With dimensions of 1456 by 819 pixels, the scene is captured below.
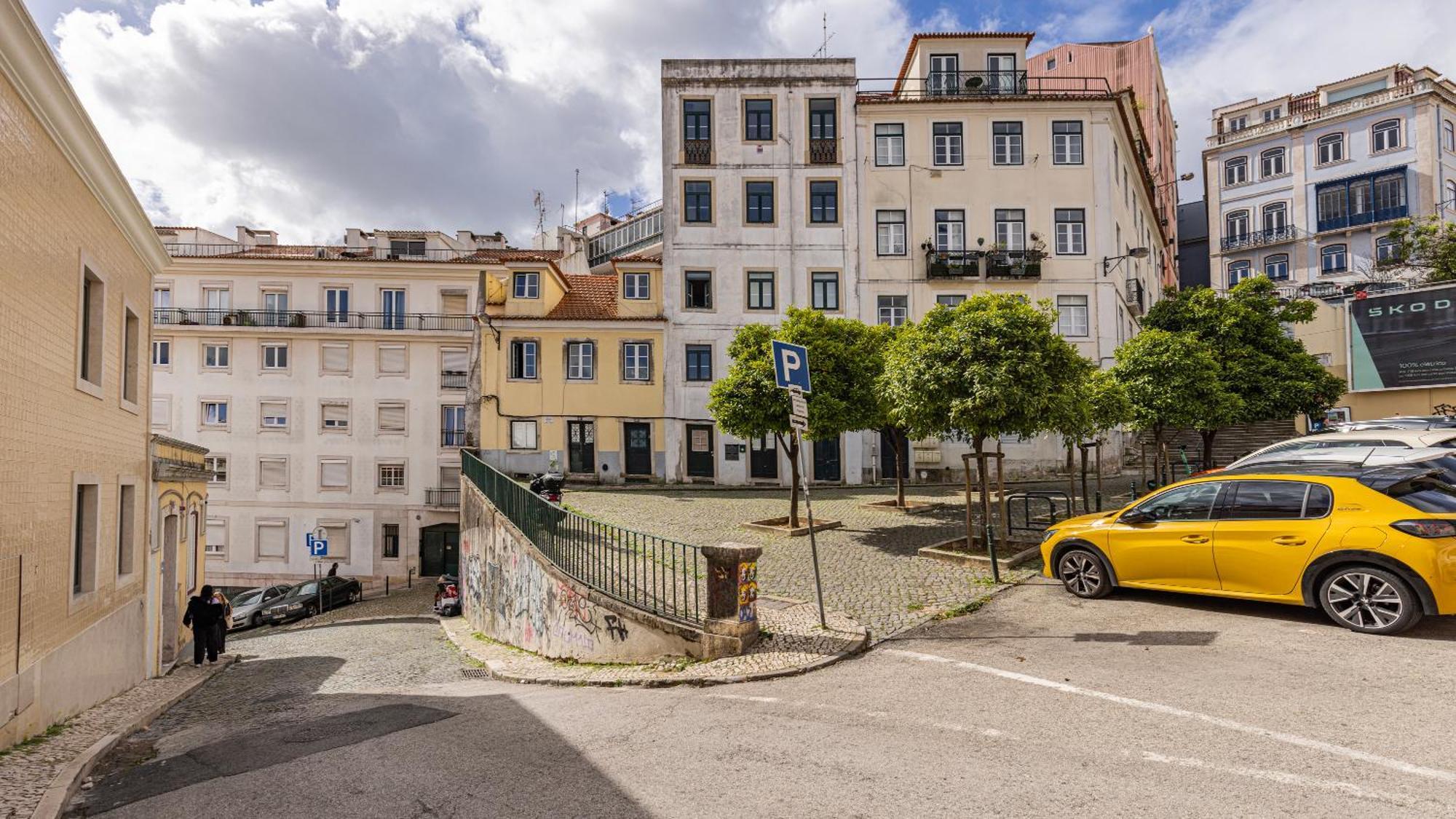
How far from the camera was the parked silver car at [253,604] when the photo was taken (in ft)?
87.5

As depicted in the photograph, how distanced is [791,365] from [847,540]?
6.94 m

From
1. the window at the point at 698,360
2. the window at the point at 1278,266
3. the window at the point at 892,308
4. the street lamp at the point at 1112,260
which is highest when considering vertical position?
the window at the point at 1278,266

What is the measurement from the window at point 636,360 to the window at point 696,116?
8.27m

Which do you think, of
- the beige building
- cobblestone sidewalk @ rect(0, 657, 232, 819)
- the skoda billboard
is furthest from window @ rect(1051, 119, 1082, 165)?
cobblestone sidewalk @ rect(0, 657, 232, 819)

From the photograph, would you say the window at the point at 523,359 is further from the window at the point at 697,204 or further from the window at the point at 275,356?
the window at the point at 275,356

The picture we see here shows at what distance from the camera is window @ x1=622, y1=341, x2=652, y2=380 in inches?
1167

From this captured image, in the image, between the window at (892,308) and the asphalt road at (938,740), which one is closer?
the asphalt road at (938,740)

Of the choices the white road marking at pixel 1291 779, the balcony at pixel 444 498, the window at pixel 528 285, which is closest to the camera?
the white road marking at pixel 1291 779

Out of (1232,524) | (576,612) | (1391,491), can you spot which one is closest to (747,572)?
(576,612)

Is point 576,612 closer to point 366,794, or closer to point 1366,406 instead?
point 366,794

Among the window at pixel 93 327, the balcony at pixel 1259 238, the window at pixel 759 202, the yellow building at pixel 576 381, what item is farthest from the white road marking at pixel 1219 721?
the balcony at pixel 1259 238

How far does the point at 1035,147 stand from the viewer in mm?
29344

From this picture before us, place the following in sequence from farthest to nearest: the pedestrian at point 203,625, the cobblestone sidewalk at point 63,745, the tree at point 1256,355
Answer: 1. the tree at point 1256,355
2. the pedestrian at point 203,625
3. the cobblestone sidewalk at point 63,745

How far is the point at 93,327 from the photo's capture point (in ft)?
35.5
